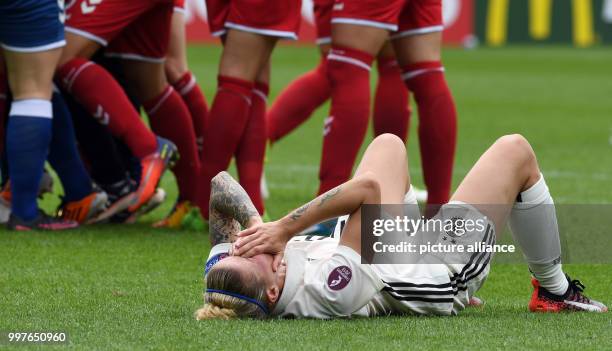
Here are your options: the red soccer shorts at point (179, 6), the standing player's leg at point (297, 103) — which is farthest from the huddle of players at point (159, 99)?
the standing player's leg at point (297, 103)

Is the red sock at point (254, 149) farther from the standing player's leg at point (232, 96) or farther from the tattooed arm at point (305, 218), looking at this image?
the tattooed arm at point (305, 218)

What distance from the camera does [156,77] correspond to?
19.3 feet

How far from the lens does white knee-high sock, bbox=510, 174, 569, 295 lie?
12.6ft

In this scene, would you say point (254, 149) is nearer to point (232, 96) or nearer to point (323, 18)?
point (232, 96)

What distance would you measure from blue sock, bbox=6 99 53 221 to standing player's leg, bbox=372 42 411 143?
177 centimetres

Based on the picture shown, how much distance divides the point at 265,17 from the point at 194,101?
1107 millimetres

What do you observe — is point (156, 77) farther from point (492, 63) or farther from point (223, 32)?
point (492, 63)

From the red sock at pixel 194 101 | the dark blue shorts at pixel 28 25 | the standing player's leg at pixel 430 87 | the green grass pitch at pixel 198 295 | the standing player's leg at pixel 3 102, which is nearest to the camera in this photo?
the green grass pitch at pixel 198 295

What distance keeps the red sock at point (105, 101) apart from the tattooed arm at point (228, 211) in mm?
1820

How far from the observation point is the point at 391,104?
6430 mm

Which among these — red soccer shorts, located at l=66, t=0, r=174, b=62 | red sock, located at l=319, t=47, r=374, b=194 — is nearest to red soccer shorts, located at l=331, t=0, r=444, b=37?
red sock, located at l=319, t=47, r=374, b=194

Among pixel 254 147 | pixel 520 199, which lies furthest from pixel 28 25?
pixel 520 199

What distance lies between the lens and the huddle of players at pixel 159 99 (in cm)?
532

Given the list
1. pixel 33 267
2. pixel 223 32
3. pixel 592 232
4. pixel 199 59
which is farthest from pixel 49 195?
pixel 199 59
